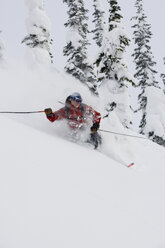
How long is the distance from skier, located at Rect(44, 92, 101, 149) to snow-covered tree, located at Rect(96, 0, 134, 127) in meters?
9.07

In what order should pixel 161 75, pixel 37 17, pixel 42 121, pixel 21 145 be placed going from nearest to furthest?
pixel 21 145 < pixel 42 121 < pixel 37 17 < pixel 161 75

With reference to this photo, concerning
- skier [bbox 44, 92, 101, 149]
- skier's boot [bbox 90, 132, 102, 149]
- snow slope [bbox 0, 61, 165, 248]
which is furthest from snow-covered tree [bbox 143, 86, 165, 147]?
snow slope [bbox 0, 61, 165, 248]

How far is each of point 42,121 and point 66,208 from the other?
513 cm

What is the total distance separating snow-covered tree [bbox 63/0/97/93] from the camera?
21.0m

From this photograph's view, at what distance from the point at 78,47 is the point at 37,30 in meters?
3.45

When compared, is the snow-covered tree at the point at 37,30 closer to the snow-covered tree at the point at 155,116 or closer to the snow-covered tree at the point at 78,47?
the snow-covered tree at the point at 78,47

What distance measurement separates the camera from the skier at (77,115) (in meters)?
7.31

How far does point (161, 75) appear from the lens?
25.1 meters

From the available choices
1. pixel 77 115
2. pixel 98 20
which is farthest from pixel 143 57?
pixel 77 115

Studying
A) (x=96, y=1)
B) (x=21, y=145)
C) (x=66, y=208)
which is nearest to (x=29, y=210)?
(x=66, y=208)

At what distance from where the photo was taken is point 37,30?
19.9 metres

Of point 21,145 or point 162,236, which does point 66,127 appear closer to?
point 21,145

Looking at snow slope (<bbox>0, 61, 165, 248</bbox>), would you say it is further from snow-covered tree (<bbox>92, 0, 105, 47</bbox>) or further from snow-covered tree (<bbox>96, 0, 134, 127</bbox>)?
snow-covered tree (<bbox>92, 0, 105, 47</bbox>)

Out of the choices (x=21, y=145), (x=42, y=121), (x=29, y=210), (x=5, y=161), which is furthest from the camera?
(x=42, y=121)
